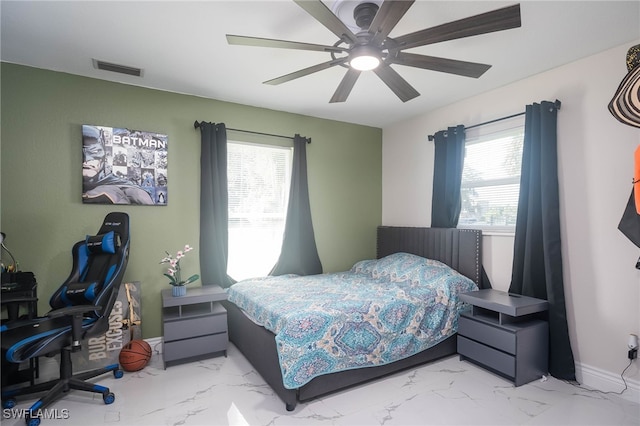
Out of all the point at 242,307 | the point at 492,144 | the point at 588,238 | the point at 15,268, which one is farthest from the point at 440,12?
the point at 15,268

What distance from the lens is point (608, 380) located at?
2.51 metres

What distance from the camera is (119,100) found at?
320 centimetres

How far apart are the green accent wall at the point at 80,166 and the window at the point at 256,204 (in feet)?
0.96

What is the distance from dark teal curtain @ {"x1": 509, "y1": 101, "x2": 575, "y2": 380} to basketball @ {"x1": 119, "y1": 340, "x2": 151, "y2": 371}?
3388 millimetres

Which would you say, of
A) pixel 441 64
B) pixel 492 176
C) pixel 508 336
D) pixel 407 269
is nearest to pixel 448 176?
pixel 492 176

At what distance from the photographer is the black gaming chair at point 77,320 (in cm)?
211

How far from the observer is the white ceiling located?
6.82 ft

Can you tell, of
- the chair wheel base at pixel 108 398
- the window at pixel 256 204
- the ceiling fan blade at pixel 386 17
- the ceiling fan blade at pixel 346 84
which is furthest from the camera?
the window at pixel 256 204

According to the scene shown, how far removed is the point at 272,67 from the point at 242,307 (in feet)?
7.18

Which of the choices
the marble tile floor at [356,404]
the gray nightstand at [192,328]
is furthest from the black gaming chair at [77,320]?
the gray nightstand at [192,328]

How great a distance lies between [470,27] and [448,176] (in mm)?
2199

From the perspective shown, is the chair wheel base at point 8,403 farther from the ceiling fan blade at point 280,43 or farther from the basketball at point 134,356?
the ceiling fan blade at point 280,43

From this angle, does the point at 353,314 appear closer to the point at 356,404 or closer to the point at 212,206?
the point at 356,404

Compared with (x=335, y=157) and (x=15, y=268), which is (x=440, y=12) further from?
(x=15, y=268)
